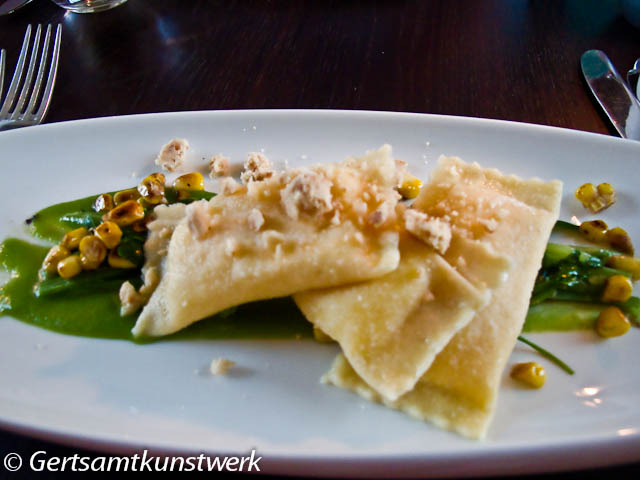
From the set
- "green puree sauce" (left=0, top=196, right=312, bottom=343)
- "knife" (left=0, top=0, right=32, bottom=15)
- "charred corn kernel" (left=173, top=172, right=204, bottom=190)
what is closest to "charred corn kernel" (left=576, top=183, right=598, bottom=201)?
"green puree sauce" (left=0, top=196, right=312, bottom=343)

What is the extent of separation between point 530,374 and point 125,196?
2969mm

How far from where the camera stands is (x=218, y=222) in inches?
114

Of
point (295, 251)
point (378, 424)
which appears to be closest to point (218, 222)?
point (295, 251)

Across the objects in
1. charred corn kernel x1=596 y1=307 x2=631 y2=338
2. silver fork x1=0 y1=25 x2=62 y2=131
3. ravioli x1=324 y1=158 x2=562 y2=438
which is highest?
silver fork x1=0 y1=25 x2=62 y2=131

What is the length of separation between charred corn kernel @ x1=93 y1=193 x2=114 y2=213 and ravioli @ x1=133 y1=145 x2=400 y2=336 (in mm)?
867

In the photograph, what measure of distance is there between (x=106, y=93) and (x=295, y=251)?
3804 millimetres

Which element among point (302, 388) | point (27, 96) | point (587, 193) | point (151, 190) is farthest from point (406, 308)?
point (27, 96)

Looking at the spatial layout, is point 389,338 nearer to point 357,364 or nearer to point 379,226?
point 357,364

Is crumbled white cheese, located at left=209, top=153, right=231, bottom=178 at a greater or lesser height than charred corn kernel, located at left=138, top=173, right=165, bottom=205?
lesser

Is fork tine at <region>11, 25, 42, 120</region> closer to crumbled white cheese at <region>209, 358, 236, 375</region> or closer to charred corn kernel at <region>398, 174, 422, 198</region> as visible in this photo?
crumbled white cheese at <region>209, 358, 236, 375</region>

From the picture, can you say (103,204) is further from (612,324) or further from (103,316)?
(612,324)

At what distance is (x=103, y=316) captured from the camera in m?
2.98

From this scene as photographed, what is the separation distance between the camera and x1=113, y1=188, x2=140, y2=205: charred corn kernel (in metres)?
3.57

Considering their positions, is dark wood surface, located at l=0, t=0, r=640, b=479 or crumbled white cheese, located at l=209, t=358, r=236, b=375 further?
dark wood surface, located at l=0, t=0, r=640, b=479
